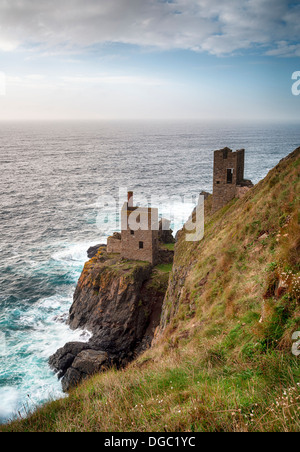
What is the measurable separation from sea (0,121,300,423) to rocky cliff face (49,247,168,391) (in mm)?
1410

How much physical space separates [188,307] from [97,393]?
24.6 ft

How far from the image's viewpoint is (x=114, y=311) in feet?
98.4

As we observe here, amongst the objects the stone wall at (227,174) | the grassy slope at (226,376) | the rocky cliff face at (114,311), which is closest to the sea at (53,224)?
the rocky cliff face at (114,311)

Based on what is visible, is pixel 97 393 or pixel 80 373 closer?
pixel 97 393

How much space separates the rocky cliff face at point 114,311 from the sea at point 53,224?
4.63 ft

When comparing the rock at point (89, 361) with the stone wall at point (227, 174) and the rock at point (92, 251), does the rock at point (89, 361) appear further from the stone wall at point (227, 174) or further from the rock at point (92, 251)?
the rock at point (92, 251)

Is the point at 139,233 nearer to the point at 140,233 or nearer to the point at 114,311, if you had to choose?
the point at 140,233

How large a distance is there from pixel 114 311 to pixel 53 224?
104 ft

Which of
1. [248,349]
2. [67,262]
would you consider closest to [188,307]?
[248,349]

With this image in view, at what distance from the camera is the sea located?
2648cm

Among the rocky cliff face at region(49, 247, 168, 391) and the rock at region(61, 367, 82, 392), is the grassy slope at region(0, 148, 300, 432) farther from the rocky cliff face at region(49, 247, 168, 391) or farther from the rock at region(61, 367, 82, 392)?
the rocky cliff face at region(49, 247, 168, 391)

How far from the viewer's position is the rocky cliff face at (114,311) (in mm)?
26438

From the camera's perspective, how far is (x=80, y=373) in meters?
24.2
